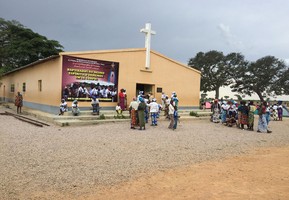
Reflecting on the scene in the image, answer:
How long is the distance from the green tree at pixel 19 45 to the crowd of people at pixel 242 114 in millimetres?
24417

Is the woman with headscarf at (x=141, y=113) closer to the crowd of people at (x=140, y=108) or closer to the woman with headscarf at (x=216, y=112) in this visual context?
the crowd of people at (x=140, y=108)

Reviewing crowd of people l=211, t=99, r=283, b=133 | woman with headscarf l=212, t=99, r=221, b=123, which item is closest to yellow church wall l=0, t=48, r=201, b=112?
woman with headscarf l=212, t=99, r=221, b=123

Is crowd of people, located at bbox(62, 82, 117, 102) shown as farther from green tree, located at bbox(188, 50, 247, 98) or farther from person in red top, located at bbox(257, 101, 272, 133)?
green tree, located at bbox(188, 50, 247, 98)

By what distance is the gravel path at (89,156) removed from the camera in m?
4.73

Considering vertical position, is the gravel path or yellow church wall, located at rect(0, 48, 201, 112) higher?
yellow church wall, located at rect(0, 48, 201, 112)

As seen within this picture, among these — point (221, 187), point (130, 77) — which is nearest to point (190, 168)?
point (221, 187)

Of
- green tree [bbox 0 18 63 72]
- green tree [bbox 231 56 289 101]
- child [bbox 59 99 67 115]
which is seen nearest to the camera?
child [bbox 59 99 67 115]

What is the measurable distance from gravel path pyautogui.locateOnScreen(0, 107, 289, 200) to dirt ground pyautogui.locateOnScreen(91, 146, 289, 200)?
40 centimetres

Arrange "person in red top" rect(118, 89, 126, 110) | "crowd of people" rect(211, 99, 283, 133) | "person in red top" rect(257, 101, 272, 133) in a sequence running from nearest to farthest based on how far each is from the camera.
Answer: "person in red top" rect(257, 101, 272, 133)
"crowd of people" rect(211, 99, 283, 133)
"person in red top" rect(118, 89, 126, 110)

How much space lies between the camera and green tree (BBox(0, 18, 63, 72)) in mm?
30556

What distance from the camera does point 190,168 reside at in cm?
614

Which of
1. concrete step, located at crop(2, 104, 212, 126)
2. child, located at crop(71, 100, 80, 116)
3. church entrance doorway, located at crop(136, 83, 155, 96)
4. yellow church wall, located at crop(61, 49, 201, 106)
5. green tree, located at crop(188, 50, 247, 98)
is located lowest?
concrete step, located at crop(2, 104, 212, 126)

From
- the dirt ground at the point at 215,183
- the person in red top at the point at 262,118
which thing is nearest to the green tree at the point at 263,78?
the person in red top at the point at 262,118

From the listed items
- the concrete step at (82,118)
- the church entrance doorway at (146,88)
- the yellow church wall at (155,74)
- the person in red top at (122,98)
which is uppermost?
the yellow church wall at (155,74)
